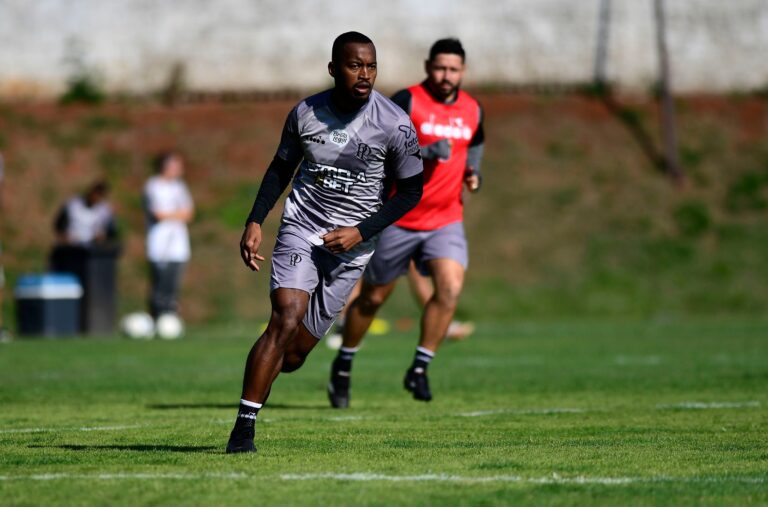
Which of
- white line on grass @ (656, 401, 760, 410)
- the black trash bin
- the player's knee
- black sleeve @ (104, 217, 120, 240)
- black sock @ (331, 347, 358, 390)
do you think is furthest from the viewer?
black sleeve @ (104, 217, 120, 240)

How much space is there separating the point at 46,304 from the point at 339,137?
49.4 ft

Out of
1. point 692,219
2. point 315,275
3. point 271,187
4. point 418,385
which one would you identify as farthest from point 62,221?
point 315,275

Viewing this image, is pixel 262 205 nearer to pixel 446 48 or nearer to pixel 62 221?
pixel 446 48

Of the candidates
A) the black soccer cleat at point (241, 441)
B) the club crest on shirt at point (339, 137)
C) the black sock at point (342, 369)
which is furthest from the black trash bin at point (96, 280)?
the black soccer cleat at point (241, 441)

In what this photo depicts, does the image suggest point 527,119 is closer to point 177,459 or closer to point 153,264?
point 153,264

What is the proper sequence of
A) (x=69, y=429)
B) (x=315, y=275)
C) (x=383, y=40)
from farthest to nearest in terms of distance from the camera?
(x=383, y=40) < (x=69, y=429) < (x=315, y=275)

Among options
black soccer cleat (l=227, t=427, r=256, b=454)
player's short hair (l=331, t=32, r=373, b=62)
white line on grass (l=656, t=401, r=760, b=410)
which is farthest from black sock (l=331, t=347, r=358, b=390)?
player's short hair (l=331, t=32, r=373, b=62)

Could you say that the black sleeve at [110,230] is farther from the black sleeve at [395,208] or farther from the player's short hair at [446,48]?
the black sleeve at [395,208]

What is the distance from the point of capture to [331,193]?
7512mm

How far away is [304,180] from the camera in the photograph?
7594 millimetres

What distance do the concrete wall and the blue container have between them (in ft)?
34.1

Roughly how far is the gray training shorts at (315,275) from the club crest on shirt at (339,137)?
0.53 meters

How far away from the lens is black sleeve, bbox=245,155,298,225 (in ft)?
24.0

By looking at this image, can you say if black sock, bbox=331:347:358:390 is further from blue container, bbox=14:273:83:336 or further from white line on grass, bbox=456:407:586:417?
blue container, bbox=14:273:83:336
